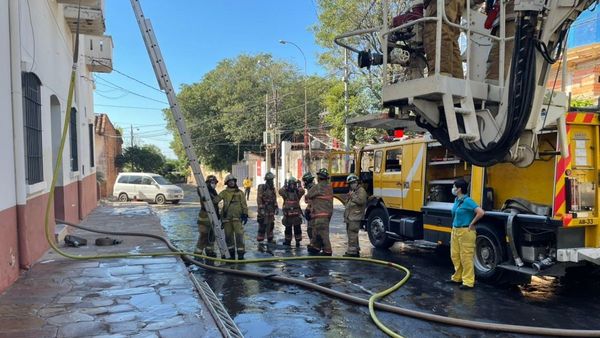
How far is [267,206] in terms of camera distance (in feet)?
35.2

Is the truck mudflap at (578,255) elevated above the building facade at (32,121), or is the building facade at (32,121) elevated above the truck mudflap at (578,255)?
the building facade at (32,121)

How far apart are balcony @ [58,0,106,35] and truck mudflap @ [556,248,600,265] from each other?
33.7ft

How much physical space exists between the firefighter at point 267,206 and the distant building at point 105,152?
50.3ft

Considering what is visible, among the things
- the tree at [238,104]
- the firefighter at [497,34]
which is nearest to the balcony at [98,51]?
the firefighter at [497,34]

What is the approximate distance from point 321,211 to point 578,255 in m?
4.63

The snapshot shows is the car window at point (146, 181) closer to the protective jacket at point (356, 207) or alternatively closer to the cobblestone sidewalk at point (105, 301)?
the cobblestone sidewalk at point (105, 301)

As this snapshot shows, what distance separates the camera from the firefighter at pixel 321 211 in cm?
941

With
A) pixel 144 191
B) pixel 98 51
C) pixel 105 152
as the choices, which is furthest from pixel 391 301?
pixel 105 152

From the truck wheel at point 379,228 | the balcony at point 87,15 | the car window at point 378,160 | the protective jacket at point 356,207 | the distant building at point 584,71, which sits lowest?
the truck wheel at point 379,228

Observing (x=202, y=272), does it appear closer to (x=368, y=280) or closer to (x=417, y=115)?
(x=368, y=280)

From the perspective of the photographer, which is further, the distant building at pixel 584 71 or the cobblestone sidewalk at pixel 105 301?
the distant building at pixel 584 71

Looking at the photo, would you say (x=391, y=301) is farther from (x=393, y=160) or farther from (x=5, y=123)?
(x=5, y=123)

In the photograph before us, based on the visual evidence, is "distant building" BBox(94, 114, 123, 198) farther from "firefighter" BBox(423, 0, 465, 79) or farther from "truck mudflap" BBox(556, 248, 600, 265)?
"truck mudflap" BBox(556, 248, 600, 265)

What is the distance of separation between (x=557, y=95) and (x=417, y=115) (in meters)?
1.63
